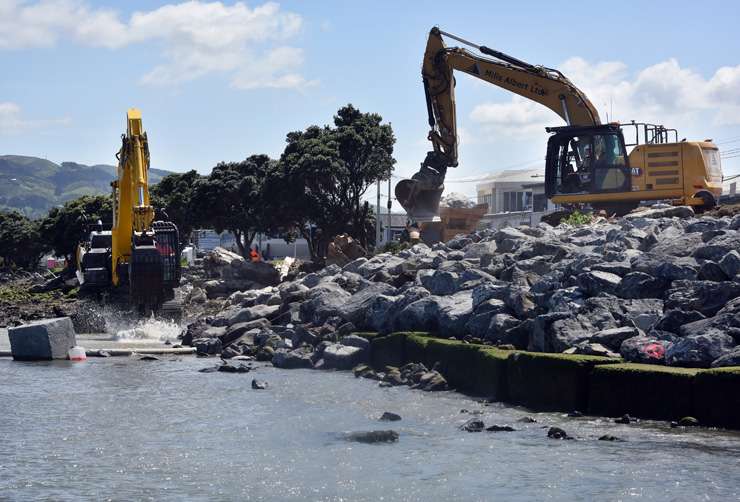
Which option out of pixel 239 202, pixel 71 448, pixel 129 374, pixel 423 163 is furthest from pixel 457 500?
pixel 239 202

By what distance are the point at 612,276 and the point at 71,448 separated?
28.1ft

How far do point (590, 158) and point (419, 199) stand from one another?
5780 millimetres

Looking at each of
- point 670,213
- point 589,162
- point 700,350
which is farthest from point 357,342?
point 589,162

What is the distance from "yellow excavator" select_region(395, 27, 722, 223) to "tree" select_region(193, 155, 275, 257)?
84.5 feet

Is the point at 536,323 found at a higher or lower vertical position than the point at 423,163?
lower

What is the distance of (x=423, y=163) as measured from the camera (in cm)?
3438

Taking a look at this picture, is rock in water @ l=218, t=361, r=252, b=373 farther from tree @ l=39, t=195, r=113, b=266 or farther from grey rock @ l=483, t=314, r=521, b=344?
tree @ l=39, t=195, r=113, b=266

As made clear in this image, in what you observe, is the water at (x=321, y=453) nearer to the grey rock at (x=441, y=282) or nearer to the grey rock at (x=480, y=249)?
the grey rock at (x=441, y=282)

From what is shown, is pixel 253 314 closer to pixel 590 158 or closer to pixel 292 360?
pixel 292 360

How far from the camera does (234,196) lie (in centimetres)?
5991

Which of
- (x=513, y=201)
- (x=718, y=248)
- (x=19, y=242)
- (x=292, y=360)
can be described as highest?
(x=513, y=201)

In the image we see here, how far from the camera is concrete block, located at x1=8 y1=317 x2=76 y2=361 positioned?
2331 cm

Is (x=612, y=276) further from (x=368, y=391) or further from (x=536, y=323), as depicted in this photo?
(x=368, y=391)

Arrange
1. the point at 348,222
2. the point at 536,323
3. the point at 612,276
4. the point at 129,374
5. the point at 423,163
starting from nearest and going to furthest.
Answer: the point at 536,323, the point at 612,276, the point at 129,374, the point at 423,163, the point at 348,222
